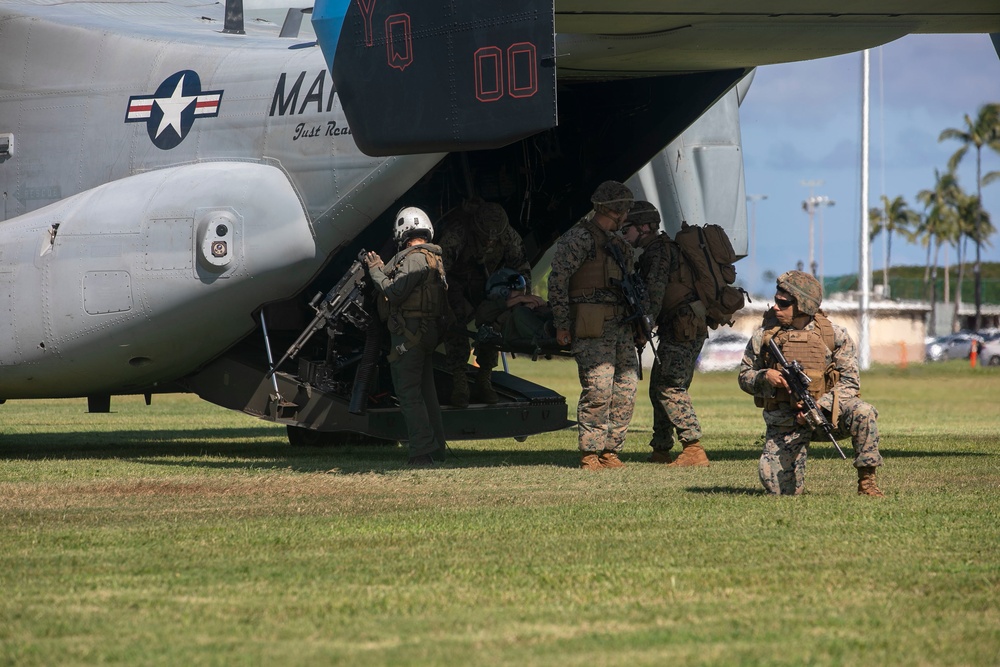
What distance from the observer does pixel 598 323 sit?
38.0 feet

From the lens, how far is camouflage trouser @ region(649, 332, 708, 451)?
12.0 meters

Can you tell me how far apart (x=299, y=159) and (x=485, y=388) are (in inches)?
116

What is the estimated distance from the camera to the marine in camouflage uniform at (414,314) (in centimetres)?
1189

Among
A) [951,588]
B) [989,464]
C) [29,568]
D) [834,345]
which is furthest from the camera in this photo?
[989,464]

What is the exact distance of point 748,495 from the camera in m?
9.37

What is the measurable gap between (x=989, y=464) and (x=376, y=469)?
5.16 m

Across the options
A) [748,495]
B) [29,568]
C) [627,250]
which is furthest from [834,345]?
[29,568]

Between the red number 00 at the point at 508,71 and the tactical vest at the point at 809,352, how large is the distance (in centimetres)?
252

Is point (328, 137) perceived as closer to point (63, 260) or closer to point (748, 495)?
point (63, 260)

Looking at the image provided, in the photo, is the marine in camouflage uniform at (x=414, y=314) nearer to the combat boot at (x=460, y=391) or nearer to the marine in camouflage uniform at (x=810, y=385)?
the combat boot at (x=460, y=391)

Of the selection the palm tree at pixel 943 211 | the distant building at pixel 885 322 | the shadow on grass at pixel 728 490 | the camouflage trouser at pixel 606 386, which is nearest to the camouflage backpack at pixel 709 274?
the camouflage trouser at pixel 606 386

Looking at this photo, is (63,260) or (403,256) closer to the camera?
(403,256)

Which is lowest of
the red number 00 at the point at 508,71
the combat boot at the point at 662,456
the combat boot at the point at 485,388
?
the combat boot at the point at 662,456

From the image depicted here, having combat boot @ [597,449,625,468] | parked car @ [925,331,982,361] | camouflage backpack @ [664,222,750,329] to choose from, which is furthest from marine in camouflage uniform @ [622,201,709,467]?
parked car @ [925,331,982,361]
